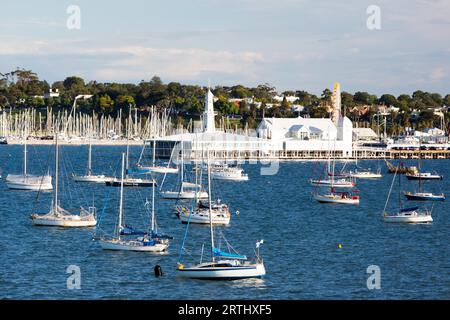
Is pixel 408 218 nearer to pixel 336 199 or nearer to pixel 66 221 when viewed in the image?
pixel 336 199

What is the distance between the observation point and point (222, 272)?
3678cm

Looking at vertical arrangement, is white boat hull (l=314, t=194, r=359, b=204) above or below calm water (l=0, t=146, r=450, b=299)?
above

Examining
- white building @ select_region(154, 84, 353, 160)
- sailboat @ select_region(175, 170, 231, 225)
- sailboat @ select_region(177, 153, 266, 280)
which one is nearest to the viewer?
sailboat @ select_region(177, 153, 266, 280)

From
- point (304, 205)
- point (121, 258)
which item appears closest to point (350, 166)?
point (304, 205)

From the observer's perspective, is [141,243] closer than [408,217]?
Yes

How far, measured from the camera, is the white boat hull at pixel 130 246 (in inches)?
1735

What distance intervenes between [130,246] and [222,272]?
8929mm

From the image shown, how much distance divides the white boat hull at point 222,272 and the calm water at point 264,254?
0.39 metres

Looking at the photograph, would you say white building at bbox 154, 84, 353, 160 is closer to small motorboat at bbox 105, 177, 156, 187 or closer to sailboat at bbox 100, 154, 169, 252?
small motorboat at bbox 105, 177, 156, 187

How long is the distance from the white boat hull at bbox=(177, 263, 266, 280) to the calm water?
39 cm

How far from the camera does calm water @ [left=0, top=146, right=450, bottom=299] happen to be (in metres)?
35.6

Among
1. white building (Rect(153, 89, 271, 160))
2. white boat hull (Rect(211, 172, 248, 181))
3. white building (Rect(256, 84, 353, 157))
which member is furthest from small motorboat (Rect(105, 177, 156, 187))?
white building (Rect(256, 84, 353, 157))

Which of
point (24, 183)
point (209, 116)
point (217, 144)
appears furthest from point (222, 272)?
point (209, 116)
